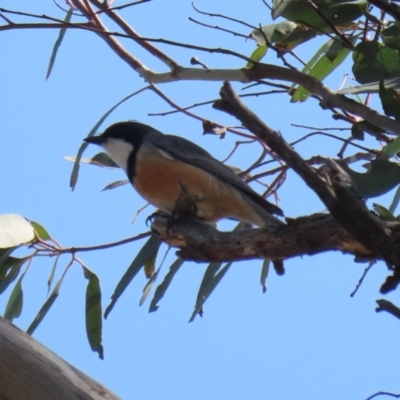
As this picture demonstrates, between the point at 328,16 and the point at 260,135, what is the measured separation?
1049mm

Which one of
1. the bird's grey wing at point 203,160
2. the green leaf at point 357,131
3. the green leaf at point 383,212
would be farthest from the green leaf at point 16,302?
the green leaf at point 383,212

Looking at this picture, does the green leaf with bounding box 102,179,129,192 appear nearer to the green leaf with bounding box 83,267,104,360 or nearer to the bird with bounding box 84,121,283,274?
the bird with bounding box 84,121,283,274

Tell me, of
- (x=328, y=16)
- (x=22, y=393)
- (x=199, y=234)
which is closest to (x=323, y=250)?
(x=199, y=234)

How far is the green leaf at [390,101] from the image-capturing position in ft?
6.85

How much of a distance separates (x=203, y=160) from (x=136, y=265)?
0.59 metres

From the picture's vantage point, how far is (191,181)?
313 centimetres

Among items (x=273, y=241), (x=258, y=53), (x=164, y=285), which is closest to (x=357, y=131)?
(x=258, y=53)

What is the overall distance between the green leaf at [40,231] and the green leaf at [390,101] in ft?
3.96

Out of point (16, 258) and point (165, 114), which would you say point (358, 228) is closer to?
point (165, 114)

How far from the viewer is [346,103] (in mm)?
2129

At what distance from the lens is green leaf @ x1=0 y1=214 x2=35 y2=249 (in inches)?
106

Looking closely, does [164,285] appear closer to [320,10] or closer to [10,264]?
[10,264]

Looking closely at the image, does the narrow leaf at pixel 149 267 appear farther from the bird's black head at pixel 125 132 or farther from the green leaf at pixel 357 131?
the green leaf at pixel 357 131

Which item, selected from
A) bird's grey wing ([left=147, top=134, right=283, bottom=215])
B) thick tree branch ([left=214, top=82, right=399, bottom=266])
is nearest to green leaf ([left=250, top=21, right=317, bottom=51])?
bird's grey wing ([left=147, top=134, right=283, bottom=215])
